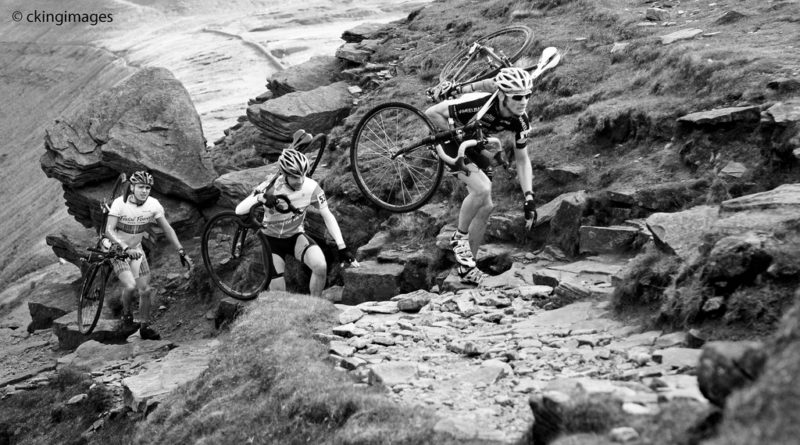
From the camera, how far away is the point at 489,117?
1290 cm

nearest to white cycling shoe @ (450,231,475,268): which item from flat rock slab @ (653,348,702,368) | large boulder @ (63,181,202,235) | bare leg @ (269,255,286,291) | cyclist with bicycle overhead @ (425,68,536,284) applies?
cyclist with bicycle overhead @ (425,68,536,284)

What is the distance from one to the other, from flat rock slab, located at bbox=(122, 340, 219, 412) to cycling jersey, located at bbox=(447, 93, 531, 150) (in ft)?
16.5

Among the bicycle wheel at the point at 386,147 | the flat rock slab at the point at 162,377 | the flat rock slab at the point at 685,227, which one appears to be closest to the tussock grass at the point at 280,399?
the flat rock slab at the point at 162,377

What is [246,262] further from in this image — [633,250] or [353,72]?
[633,250]

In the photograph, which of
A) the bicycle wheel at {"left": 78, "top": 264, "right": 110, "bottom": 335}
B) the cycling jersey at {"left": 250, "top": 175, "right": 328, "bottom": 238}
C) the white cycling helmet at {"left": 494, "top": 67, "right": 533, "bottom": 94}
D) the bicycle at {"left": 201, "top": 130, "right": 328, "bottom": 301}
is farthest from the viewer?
the bicycle wheel at {"left": 78, "top": 264, "right": 110, "bottom": 335}

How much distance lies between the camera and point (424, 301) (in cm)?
1209

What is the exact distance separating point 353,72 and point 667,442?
2104 centimetres

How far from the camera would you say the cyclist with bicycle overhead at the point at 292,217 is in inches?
Answer: 578

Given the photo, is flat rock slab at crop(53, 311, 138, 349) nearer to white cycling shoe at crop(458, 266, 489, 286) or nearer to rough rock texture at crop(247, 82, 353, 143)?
rough rock texture at crop(247, 82, 353, 143)

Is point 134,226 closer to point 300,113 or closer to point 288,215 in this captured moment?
point 288,215

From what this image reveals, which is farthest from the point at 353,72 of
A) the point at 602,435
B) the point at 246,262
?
the point at 602,435

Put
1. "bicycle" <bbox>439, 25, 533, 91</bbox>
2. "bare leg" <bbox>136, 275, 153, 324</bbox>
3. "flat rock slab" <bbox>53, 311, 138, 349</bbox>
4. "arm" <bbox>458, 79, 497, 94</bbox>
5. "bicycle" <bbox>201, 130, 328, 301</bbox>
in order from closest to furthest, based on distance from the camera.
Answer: "arm" <bbox>458, 79, 497, 94</bbox>, "bicycle" <bbox>439, 25, 533, 91</bbox>, "bicycle" <bbox>201, 130, 328, 301</bbox>, "bare leg" <bbox>136, 275, 153, 324</bbox>, "flat rock slab" <bbox>53, 311, 138, 349</bbox>

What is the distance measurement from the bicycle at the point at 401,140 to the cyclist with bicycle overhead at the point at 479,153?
8.7 inches

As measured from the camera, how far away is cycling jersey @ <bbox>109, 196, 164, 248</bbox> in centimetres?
1811
